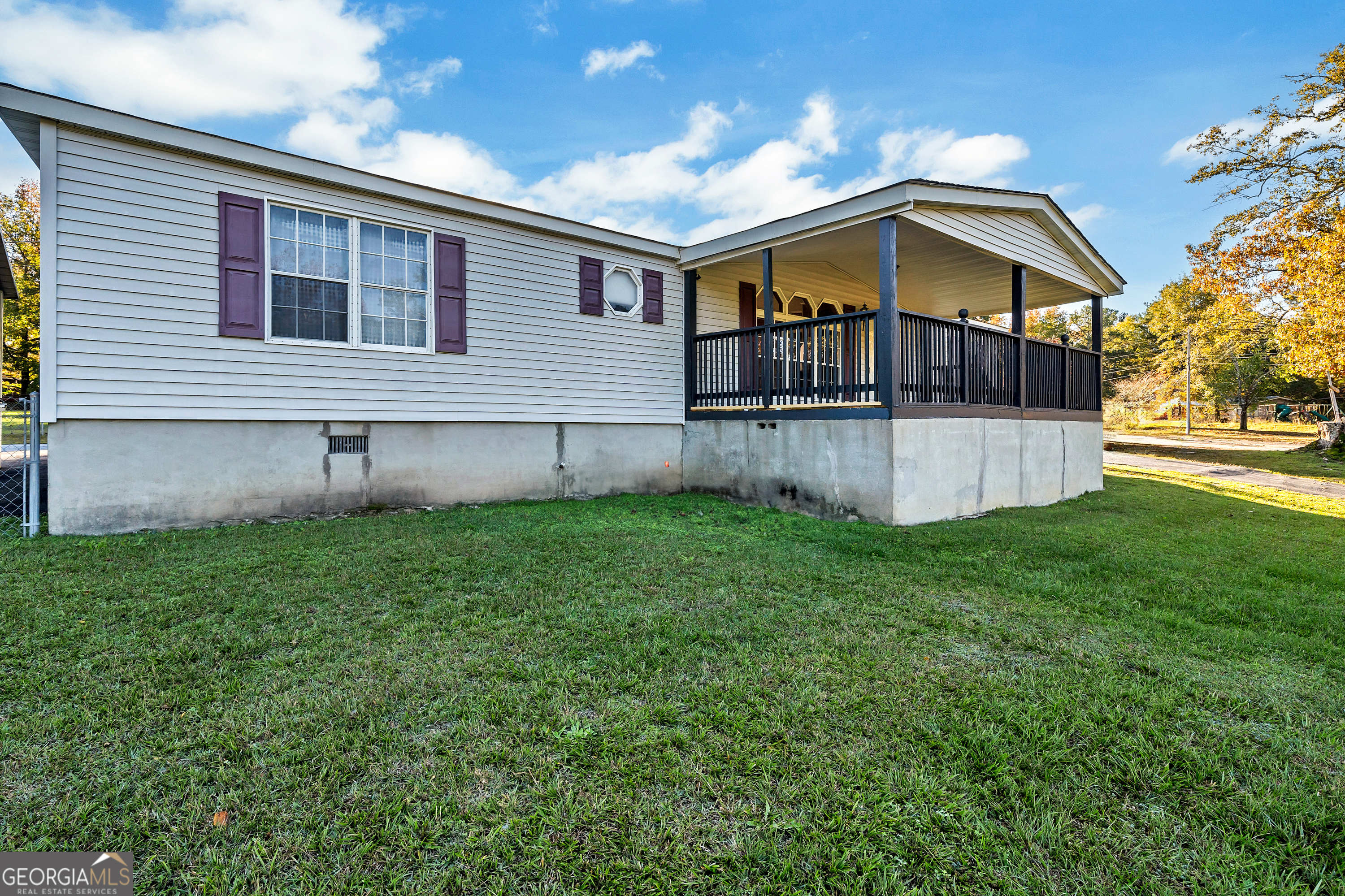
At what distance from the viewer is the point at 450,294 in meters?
6.75

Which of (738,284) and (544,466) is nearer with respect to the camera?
(544,466)

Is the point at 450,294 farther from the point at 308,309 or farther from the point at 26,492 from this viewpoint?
the point at 26,492

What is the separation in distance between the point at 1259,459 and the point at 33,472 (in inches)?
901

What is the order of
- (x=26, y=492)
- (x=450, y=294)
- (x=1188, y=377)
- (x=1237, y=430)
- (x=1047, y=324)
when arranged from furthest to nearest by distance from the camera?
(x=1047, y=324)
(x=1188, y=377)
(x=1237, y=430)
(x=450, y=294)
(x=26, y=492)

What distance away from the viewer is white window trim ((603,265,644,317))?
7.96 metres

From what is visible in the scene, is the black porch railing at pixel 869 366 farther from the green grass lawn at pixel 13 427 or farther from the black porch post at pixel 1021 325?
the green grass lawn at pixel 13 427

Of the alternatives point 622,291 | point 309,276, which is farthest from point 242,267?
point 622,291

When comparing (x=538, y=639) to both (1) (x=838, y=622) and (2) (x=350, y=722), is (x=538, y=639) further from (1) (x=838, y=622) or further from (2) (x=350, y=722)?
(1) (x=838, y=622)

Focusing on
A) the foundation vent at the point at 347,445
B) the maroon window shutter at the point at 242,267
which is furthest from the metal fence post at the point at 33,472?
the foundation vent at the point at 347,445

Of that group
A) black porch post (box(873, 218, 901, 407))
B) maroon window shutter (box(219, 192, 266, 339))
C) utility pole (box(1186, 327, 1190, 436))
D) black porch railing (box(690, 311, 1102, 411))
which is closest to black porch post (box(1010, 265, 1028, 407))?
black porch railing (box(690, 311, 1102, 411))

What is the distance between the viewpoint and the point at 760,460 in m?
7.57

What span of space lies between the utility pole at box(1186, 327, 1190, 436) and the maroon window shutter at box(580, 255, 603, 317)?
28.4m

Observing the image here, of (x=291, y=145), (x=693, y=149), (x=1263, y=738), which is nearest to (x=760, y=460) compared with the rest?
(x=1263, y=738)

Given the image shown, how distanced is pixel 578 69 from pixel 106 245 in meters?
8.58
